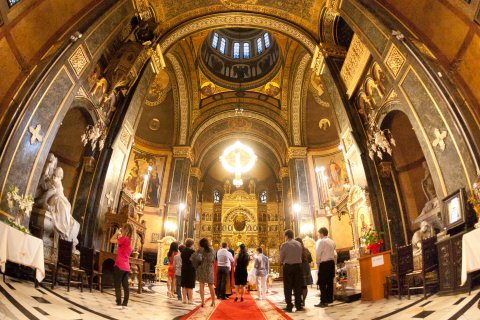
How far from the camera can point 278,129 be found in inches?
810

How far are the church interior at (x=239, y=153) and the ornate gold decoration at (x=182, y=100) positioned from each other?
198 mm

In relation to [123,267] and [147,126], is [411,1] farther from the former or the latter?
[147,126]

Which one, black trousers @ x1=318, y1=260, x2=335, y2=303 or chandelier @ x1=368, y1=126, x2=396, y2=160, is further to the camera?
chandelier @ x1=368, y1=126, x2=396, y2=160

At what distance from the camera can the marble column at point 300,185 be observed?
17438 mm

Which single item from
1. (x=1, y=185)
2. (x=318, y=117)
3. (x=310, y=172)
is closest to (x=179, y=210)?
(x=310, y=172)

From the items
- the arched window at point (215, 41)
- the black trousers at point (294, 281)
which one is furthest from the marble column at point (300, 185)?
the black trousers at point (294, 281)

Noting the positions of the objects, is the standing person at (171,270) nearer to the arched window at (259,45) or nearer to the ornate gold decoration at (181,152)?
the ornate gold decoration at (181,152)

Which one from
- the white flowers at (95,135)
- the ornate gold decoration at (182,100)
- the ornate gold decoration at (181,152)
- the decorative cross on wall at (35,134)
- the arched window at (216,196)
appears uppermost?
the ornate gold decoration at (182,100)

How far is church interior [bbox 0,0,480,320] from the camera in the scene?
18.5 feet

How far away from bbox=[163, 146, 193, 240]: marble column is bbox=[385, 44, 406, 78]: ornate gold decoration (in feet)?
42.6

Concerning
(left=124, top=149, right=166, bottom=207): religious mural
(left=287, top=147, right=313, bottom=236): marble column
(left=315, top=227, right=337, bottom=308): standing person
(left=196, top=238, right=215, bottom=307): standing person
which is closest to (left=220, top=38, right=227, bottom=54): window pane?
(left=287, top=147, right=313, bottom=236): marble column

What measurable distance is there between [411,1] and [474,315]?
6.84 meters

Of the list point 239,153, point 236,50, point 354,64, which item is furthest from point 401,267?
point 236,50

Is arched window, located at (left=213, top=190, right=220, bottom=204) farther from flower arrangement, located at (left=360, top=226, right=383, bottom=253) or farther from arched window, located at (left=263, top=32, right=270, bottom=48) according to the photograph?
flower arrangement, located at (left=360, top=226, right=383, bottom=253)
